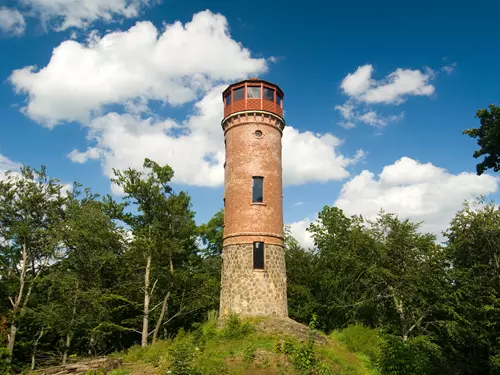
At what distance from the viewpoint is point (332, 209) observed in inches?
1342

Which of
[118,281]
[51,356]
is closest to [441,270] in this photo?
[118,281]

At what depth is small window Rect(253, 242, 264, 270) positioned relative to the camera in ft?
63.3

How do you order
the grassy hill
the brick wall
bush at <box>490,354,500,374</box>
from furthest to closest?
the brick wall < bush at <box>490,354,500,374</box> < the grassy hill

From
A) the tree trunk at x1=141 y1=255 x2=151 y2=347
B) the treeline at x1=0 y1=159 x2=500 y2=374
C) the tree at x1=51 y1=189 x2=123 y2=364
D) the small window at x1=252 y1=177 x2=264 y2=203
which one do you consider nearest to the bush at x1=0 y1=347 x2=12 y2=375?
the treeline at x1=0 y1=159 x2=500 y2=374

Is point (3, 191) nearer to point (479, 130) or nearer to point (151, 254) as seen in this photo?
point (151, 254)

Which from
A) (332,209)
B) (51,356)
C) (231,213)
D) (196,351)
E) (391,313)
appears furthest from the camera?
(332,209)

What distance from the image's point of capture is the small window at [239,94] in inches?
854

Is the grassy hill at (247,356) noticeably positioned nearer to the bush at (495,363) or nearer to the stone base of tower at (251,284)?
the stone base of tower at (251,284)

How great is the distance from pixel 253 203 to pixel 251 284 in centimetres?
→ 436

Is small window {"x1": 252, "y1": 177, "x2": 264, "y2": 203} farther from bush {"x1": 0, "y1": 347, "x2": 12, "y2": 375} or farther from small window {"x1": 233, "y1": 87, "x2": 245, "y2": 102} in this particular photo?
bush {"x1": 0, "y1": 347, "x2": 12, "y2": 375}

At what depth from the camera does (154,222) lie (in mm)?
23812

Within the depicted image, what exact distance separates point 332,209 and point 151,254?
1785 cm

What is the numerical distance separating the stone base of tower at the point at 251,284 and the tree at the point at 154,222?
5.61 meters

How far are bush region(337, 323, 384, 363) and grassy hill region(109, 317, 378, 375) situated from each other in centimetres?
63
